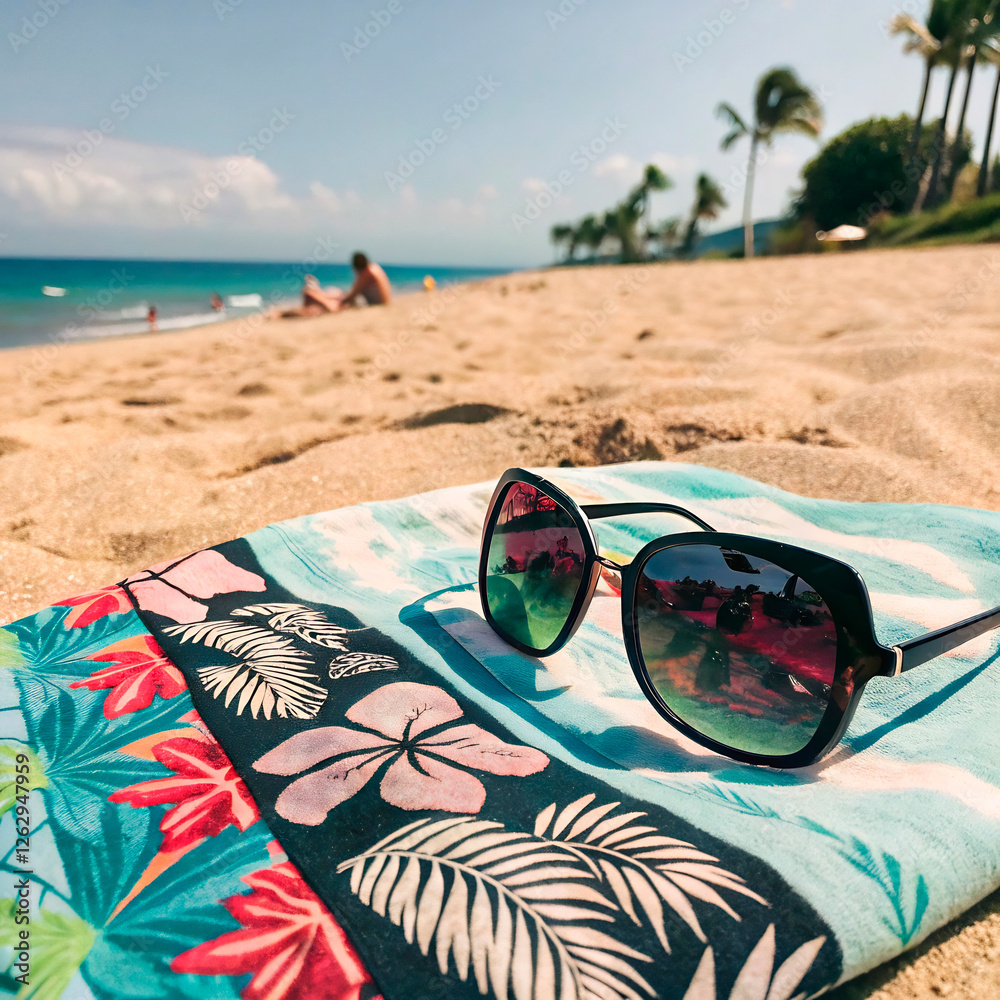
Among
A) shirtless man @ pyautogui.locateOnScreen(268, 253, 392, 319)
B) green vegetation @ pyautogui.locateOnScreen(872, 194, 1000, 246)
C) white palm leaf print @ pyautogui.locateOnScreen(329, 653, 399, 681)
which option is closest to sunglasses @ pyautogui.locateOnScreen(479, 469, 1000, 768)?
white palm leaf print @ pyautogui.locateOnScreen(329, 653, 399, 681)

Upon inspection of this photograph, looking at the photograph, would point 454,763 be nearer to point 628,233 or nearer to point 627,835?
point 627,835

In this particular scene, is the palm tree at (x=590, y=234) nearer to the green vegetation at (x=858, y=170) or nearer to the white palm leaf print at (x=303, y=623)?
the green vegetation at (x=858, y=170)

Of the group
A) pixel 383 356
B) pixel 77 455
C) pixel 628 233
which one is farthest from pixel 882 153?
pixel 77 455

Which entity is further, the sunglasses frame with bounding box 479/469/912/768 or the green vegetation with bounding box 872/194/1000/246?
the green vegetation with bounding box 872/194/1000/246

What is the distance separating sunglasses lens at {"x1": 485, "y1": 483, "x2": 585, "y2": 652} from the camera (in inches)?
44.8

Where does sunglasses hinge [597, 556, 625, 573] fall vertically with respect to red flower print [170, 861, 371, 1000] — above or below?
above

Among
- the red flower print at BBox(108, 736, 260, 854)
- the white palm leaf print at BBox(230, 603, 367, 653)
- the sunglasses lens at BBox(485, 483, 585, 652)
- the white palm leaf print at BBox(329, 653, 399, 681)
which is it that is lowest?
the red flower print at BBox(108, 736, 260, 854)

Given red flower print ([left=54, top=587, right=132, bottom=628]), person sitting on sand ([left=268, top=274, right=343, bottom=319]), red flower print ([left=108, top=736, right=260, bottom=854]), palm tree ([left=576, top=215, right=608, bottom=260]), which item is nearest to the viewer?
red flower print ([left=108, top=736, right=260, bottom=854])

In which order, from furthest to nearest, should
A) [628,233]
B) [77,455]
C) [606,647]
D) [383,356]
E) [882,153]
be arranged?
1. [628,233]
2. [882,153]
3. [383,356]
4. [77,455]
5. [606,647]

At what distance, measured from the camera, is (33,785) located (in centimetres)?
79

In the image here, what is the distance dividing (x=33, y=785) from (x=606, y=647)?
88 centimetres

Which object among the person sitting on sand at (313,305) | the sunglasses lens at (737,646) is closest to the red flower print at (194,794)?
the sunglasses lens at (737,646)

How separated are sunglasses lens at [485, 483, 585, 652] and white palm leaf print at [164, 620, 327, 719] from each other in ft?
1.22

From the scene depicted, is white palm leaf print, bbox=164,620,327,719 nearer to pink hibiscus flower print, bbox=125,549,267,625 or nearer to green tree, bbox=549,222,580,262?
pink hibiscus flower print, bbox=125,549,267,625
